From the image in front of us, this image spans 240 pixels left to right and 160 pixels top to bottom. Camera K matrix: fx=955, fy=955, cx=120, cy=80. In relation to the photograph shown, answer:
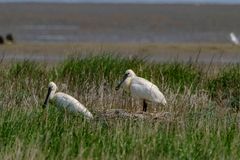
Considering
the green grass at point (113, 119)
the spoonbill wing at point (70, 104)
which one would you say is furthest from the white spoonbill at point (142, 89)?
the spoonbill wing at point (70, 104)

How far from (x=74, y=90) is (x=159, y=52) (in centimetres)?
1578

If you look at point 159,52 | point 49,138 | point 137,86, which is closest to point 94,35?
point 159,52

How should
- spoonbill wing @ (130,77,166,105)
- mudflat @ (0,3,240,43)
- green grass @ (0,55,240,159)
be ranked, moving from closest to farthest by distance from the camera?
green grass @ (0,55,240,159), spoonbill wing @ (130,77,166,105), mudflat @ (0,3,240,43)

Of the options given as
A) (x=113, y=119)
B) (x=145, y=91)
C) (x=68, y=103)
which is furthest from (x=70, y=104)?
(x=145, y=91)

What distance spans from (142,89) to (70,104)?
1.91 meters

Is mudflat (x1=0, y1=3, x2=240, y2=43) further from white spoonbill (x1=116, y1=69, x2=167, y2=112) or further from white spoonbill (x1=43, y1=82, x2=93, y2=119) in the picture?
white spoonbill (x1=43, y1=82, x2=93, y2=119)

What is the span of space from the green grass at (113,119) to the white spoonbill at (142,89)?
18 cm

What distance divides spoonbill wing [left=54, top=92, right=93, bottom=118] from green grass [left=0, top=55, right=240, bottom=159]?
0.71 ft

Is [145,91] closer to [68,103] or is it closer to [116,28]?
[68,103]

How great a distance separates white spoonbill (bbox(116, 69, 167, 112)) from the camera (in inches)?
557

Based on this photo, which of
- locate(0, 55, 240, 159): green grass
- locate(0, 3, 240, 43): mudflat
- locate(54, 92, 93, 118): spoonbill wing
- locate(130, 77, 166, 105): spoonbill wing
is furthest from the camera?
locate(0, 3, 240, 43): mudflat

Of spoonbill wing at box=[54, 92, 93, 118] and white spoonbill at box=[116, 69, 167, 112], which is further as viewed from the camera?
white spoonbill at box=[116, 69, 167, 112]

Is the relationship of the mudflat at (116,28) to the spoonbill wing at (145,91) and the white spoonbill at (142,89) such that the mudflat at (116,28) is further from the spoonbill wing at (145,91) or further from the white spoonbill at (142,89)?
the spoonbill wing at (145,91)

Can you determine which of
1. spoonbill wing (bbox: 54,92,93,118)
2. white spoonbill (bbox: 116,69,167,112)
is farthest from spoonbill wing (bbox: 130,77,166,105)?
spoonbill wing (bbox: 54,92,93,118)
